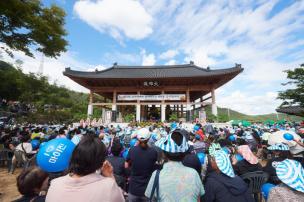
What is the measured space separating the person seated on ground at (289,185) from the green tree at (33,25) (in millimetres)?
7563

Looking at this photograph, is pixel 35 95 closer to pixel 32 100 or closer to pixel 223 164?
pixel 32 100

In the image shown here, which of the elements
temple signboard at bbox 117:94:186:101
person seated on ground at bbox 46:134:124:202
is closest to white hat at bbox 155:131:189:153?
person seated on ground at bbox 46:134:124:202

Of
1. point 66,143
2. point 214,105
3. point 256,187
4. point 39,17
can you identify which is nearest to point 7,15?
point 39,17

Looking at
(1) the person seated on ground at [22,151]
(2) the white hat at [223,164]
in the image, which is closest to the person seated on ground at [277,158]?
(2) the white hat at [223,164]

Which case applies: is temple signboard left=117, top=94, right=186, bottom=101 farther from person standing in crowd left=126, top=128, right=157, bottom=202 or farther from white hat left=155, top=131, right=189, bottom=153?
A: white hat left=155, top=131, right=189, bottom=153

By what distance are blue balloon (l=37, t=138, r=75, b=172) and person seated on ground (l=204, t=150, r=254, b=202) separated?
1.61m

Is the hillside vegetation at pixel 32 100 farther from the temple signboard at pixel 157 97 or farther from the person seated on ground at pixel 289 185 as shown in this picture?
the person seated on ground at pixel 289 185

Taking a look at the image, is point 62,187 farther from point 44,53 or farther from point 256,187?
point 44,53

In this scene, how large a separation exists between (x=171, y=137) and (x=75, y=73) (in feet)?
68.3

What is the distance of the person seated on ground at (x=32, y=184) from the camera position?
5.23 feet

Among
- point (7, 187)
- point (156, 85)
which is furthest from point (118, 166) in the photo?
point (156, 85)

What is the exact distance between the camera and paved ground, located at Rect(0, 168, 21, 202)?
4.71 m

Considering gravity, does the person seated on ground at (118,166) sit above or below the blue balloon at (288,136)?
below

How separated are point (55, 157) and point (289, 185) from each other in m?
2.38
